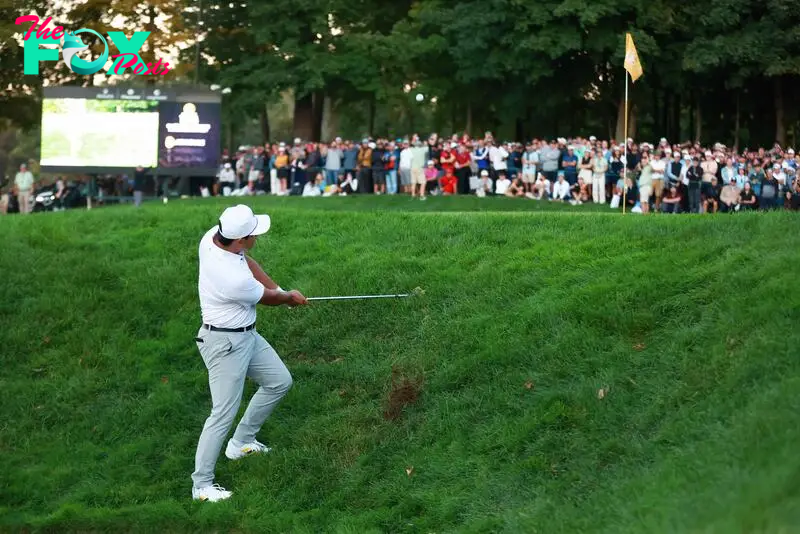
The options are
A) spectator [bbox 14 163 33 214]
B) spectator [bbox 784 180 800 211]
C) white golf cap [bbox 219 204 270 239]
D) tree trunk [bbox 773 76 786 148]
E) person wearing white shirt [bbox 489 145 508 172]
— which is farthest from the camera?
tree trunk [bbox 773 76 786 148]

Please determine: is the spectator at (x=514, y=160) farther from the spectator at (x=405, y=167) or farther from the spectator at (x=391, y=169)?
the spectator at (x=391, y=169)

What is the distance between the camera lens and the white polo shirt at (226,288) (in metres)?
9.27

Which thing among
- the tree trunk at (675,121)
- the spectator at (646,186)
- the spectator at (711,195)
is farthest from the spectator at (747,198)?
the tree trunk at (675,121)

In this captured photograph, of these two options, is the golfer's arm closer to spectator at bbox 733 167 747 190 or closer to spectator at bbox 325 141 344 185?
spectator at bbox 733 167 747 190

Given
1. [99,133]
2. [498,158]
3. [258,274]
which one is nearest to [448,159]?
[498,158]

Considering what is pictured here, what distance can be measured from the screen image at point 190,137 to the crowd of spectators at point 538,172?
269cm

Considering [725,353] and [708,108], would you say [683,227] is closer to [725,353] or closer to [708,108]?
[725,353]

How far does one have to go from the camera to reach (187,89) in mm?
34906

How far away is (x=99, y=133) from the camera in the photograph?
109ft

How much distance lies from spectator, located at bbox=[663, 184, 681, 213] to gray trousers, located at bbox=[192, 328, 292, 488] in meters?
18.8

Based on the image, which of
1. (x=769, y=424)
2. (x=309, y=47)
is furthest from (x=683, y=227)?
(x=309, y=47)

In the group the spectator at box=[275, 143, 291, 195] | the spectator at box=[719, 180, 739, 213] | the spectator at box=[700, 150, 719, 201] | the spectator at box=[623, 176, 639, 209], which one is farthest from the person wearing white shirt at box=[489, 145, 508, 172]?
the spectator at box=[719, 180, 739, 213]

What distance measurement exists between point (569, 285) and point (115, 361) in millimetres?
5314

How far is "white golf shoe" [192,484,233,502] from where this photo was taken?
31.4 ft
